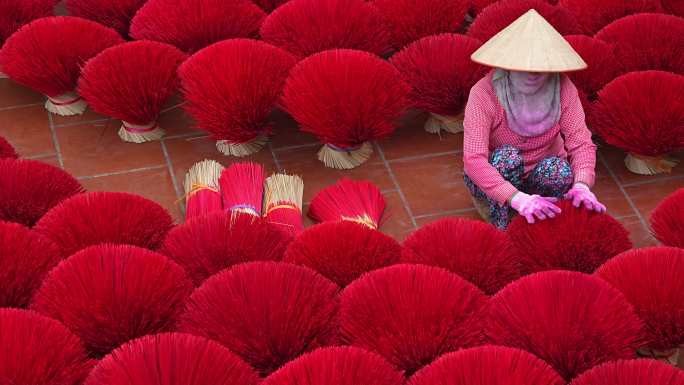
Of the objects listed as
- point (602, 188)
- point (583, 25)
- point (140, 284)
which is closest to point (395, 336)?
point (140, 284)

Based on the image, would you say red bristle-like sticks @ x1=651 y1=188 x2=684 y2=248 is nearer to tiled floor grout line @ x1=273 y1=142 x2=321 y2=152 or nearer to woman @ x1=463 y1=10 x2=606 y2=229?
woman @ x1=463 y1=10 x2=606 y2=229

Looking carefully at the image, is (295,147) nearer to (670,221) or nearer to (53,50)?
(53,50)

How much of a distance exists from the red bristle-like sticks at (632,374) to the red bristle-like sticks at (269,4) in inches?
60.7

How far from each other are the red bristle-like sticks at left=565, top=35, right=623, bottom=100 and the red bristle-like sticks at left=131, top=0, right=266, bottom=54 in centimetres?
75

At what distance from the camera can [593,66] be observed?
8.45 ft

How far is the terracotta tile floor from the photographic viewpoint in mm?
2504

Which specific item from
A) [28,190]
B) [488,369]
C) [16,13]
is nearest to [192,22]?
[16,13]

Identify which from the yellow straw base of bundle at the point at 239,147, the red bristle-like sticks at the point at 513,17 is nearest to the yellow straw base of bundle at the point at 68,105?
the yellow straw base of bundle at the point at 239,147

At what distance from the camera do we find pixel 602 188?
8.40ft

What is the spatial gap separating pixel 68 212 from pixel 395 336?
656mm

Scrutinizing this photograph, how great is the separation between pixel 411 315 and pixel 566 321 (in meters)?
0.23

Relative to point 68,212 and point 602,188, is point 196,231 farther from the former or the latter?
point 602,188

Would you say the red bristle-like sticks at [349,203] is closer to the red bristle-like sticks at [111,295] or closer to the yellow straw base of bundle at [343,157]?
the yellow straw base of bundle at [343,157]

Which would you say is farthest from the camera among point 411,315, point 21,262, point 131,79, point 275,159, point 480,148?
point 275,159
